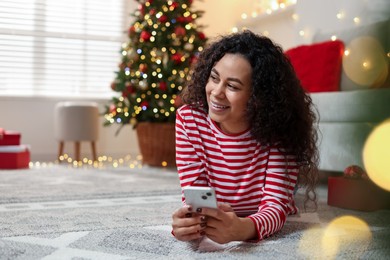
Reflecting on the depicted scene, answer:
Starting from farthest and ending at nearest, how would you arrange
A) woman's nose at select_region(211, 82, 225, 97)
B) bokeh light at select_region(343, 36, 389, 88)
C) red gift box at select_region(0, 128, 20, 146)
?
red gift box at select_region(0, 128, 20, 146), woman's nose at select_region(211, 82, 225, 97), bokeh light at select_region(343, 36, 389, 88)

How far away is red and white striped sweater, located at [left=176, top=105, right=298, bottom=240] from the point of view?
129 centimetres

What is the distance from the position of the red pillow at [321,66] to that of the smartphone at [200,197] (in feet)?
6.07

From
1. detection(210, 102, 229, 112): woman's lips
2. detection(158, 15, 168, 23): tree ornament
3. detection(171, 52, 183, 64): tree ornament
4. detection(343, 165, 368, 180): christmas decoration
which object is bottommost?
detection(343, 165, 368, 180): christmas decoration

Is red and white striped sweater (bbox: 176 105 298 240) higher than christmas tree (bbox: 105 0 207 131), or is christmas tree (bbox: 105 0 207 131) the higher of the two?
christmas tree (bbox: 105 0 207 131)

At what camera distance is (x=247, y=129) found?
1325mm

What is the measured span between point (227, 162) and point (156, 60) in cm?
232

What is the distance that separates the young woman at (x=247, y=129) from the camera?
1.24m

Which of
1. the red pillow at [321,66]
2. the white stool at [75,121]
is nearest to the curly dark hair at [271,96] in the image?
the red pillow at [321,66]

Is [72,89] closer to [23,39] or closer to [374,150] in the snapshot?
[23,39]

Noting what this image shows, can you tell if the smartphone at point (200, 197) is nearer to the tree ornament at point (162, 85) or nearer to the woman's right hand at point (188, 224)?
the woman's right hand at point (188, 224)

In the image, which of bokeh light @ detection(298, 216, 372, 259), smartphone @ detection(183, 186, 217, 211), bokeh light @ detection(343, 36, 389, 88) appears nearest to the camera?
bokeh light @ detection(343, 36, 389, 88)

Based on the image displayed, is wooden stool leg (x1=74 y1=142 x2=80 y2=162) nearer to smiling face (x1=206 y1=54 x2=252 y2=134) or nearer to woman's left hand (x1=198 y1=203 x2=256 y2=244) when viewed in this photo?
smiling face (x1=206 y1=54 x2=252 y2=134)

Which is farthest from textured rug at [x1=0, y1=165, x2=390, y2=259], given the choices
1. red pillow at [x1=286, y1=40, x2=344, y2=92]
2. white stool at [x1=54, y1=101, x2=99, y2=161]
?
white stool at [x1=54, y1=101, x2=99, y2=161]

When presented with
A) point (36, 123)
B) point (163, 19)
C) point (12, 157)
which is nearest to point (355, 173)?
point (163, 19)
